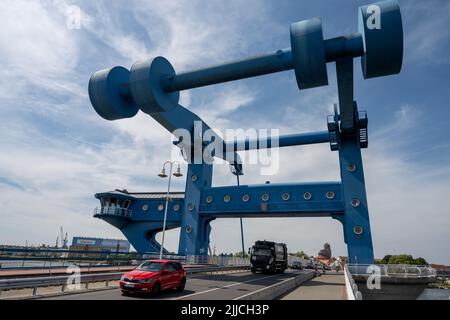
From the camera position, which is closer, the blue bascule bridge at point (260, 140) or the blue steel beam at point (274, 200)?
the blue bascule bridge at point (260, 140)

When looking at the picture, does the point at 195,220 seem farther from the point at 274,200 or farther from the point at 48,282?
the point at 48,282

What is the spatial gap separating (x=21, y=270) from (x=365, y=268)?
23315 mm

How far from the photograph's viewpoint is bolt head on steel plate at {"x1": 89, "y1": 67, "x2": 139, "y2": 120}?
18578 mm

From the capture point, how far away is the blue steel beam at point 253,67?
15.6 metres

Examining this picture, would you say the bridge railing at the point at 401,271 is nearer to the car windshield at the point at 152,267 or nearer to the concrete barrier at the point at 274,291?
the concrete barrier at the point at 274,291

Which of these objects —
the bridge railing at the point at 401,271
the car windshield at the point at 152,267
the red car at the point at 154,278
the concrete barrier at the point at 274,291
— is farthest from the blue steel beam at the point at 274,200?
the car windshield at the point at 152,267

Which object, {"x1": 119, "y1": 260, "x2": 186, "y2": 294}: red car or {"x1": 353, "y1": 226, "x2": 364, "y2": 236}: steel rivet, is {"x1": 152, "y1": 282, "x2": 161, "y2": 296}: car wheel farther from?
{"x1": 353, "y1": 226, "x2": 364, "y2": 236}: steel rivet

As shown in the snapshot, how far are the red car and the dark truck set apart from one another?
55.9 ft

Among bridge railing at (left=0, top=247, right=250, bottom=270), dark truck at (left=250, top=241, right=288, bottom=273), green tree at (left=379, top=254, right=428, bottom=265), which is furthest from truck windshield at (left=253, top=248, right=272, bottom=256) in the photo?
green tree at (left=379, top=254, right=428, bottom=265)

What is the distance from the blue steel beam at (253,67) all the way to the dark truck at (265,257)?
786 inches

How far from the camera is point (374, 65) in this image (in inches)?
572
